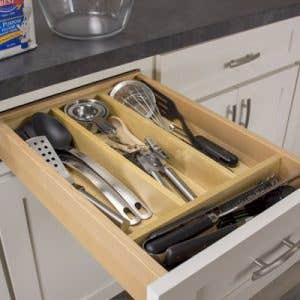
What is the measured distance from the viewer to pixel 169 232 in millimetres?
553

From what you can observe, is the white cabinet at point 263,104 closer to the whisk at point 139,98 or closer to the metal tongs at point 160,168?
the whisk at point 139,98

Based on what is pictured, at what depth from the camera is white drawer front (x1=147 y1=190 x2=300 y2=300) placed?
446 mm

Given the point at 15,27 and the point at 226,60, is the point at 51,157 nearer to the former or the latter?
the point at 15,27

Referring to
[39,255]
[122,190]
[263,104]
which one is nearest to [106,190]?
[122,190]

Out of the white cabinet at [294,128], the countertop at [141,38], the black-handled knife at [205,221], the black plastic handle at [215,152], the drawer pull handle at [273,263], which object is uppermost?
the countertop at [141,38]

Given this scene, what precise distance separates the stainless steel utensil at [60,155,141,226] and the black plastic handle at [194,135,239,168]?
0.57ft

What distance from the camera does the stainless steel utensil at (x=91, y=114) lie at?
828mm

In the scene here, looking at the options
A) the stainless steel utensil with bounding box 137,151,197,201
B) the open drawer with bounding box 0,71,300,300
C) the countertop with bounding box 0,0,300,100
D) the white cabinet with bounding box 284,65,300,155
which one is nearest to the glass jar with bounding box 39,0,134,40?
the countertop with bounding box 0,0,300,100

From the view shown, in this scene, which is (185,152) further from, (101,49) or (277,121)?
(277,121)

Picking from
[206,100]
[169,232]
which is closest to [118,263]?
[169,232]

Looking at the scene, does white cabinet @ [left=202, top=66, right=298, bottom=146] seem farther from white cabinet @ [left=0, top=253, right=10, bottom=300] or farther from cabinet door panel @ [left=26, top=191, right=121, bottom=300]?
white cabinet @ [left=0, top=253, right=10, bottom=300]

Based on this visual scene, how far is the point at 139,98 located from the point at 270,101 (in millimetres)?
629

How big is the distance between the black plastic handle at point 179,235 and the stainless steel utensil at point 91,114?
1.03 feet

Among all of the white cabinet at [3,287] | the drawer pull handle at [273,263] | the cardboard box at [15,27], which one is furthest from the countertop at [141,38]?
the drawer pull handle at [273,263]
